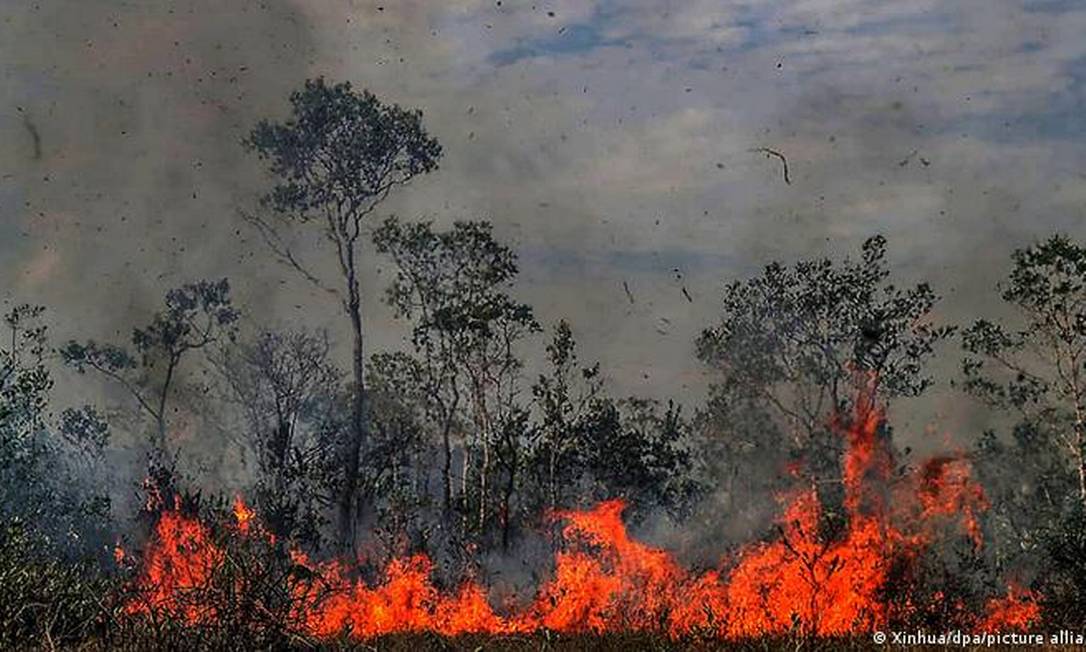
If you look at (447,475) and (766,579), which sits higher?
(447,475)

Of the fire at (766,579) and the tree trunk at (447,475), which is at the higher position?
the tree trunk at (447,475)

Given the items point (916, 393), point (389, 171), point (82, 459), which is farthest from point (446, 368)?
point (82, 459)

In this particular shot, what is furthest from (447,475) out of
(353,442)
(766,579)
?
(766,579)

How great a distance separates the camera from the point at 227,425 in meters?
50.0

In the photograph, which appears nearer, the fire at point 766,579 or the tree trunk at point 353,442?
the fire at point 766,579

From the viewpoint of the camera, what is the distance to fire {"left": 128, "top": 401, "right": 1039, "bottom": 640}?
22.1 m

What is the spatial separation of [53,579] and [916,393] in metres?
30.2

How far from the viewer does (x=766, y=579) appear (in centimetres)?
2508

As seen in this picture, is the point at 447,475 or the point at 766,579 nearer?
the point at 766,579

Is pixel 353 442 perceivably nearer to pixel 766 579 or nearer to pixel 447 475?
pixel 447 475

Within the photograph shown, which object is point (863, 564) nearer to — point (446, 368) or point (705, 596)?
point (705, 596)

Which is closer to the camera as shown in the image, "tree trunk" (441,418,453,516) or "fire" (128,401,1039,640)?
"fire" (128,401,1039,640)

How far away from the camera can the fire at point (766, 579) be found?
72.4ft

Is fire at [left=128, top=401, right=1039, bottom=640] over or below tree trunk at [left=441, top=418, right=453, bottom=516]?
below
